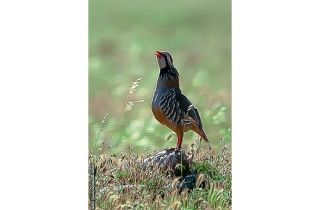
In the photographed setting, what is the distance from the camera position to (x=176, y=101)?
7207 mm

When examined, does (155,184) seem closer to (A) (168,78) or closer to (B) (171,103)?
(B) (171,103)

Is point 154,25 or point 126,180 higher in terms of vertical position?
point 154,25

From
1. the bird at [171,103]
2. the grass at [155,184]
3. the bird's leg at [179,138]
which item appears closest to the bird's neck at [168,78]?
the bird at [171,103]

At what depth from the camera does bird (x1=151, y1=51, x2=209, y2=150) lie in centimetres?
719

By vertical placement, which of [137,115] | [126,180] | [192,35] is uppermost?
[192,35]

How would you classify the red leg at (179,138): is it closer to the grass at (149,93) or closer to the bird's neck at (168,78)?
the grass at (149,93)

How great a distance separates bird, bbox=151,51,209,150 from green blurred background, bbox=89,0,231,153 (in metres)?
0.04

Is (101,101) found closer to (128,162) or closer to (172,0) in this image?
(128,162)

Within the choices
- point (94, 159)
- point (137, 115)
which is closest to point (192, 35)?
point (137, 115)

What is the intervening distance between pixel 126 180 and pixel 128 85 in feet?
2.71

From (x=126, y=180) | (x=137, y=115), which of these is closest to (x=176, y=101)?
(x=137, y=115)

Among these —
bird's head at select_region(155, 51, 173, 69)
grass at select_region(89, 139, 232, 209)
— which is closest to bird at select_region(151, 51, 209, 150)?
bird's head at select_region(155, 51, 173, 69)

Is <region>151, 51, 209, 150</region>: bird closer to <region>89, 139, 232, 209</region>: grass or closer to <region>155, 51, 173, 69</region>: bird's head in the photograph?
<region>155, 51, 173, 69</region>: bird's head

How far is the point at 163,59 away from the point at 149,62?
0.13 m
